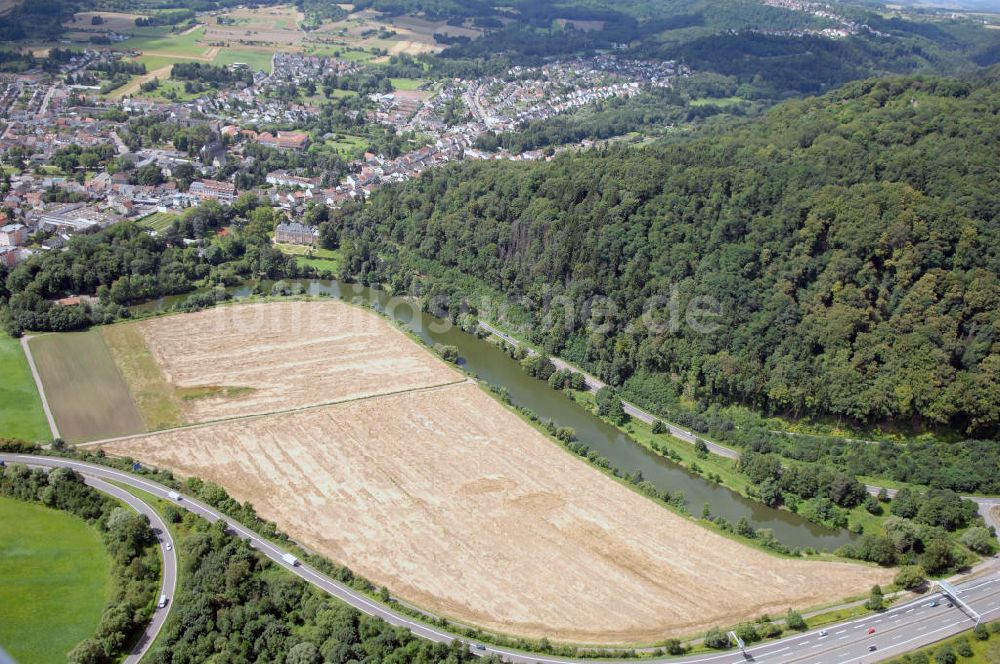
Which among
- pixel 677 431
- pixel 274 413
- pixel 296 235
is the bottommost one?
pixel 677 431

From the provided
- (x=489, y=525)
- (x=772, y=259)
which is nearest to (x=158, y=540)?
(x=489, y=525)

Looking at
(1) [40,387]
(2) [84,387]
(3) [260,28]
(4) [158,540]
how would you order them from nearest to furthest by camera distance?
Answer: (4) [158,540]
(1) [40,387]
(2) [84,387]
(3) [260,28]

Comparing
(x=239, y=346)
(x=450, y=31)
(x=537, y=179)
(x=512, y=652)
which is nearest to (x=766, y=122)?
(x=537, y=179)

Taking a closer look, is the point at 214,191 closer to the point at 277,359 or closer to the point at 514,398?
the point at 277,359

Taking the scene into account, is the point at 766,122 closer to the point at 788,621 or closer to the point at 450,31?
the point at 788,621

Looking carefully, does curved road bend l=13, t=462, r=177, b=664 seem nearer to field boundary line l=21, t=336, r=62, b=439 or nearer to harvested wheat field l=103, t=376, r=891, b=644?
harvested wheat field l=103, t=376, r=891, b=644

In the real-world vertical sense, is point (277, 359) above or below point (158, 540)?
below

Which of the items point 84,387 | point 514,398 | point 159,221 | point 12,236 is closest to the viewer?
point 84,387
